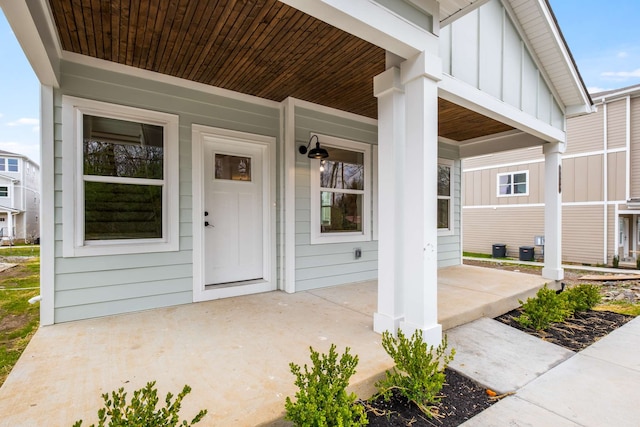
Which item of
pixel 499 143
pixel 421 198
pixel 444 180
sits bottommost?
pixel 421 198

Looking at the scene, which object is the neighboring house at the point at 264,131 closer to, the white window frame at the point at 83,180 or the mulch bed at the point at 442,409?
the white window frame at the point at 83,180

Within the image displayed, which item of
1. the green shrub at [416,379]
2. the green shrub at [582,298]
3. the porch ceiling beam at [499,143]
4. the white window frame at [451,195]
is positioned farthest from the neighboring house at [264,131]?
the white window frame at [451,195]

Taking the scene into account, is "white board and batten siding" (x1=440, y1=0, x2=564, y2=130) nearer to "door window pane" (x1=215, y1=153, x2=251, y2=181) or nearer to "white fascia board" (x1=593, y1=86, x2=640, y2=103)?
"door window pane" (x1=215, y1=153, x2=251, y2=181)

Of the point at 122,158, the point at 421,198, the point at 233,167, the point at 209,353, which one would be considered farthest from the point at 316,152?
the point at 209,353

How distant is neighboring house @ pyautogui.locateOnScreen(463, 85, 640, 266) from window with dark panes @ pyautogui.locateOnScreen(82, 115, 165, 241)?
11953 mm

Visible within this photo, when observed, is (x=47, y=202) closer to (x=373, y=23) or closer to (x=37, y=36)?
(x=37, y=36)

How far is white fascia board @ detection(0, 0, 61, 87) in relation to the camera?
178 cm

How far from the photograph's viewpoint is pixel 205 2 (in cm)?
225

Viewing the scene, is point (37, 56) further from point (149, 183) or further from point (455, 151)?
point (455, 151)

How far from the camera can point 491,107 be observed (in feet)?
11.5

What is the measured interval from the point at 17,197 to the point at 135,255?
918 inches

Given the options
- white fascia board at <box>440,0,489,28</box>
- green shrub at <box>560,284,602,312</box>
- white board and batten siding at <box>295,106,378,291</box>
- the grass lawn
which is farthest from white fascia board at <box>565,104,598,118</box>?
the grass lawn

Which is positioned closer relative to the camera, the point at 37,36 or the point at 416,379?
the point at 416,379

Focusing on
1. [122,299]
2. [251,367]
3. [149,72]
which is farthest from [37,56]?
[251,367]
